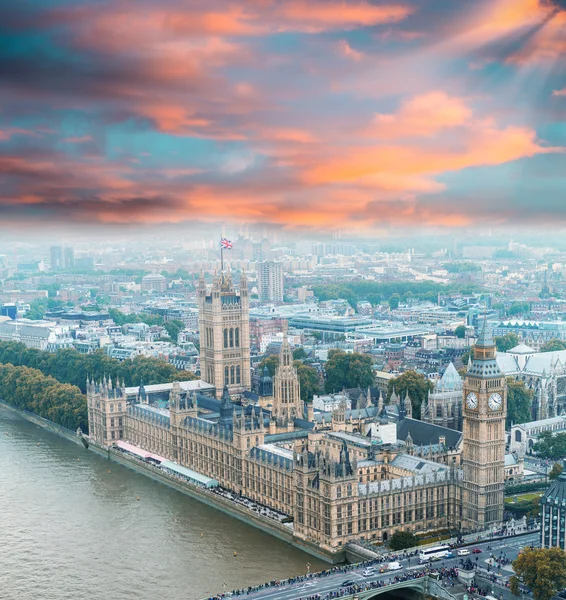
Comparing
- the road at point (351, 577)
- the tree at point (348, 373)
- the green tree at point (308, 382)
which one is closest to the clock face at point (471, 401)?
the road at point (351, 577)

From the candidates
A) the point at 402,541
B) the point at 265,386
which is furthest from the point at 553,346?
the point at 402,541

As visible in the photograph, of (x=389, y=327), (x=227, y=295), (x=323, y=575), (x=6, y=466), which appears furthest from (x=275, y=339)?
(x=323, y=575)

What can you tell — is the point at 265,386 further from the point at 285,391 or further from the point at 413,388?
the point at 413,388

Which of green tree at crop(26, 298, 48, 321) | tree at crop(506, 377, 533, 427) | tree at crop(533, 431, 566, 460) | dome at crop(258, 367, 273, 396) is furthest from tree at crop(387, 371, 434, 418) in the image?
green tree at crop(26, 298, 48, 321)

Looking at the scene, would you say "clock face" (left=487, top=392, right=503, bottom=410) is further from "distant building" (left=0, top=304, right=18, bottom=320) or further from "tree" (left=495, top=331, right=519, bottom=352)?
"distant building" (left=0, top=304, right=18, bottom=320)

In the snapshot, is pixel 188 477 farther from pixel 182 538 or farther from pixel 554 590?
pixel 554 590

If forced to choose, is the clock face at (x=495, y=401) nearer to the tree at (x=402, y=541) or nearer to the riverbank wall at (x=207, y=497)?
the tree at (x=402, y=541)

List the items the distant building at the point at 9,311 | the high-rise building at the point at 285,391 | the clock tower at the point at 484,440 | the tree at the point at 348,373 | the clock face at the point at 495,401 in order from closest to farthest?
the clock tower at the point at 484,440 → the clock face at the point at 495,401 → the high-rise building at the point at 285,391 → the tree at the point at 348,373 → the distant building at the point at 9,311

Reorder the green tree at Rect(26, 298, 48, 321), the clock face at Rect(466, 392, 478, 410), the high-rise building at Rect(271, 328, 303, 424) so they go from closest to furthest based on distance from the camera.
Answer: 1. the clock face at Rect(466, 392, 478, 410)
2. the high-rise building at Rect(271, 328, 303, 424)
3. the green tree at Rect(26, 298, 48, 321)
